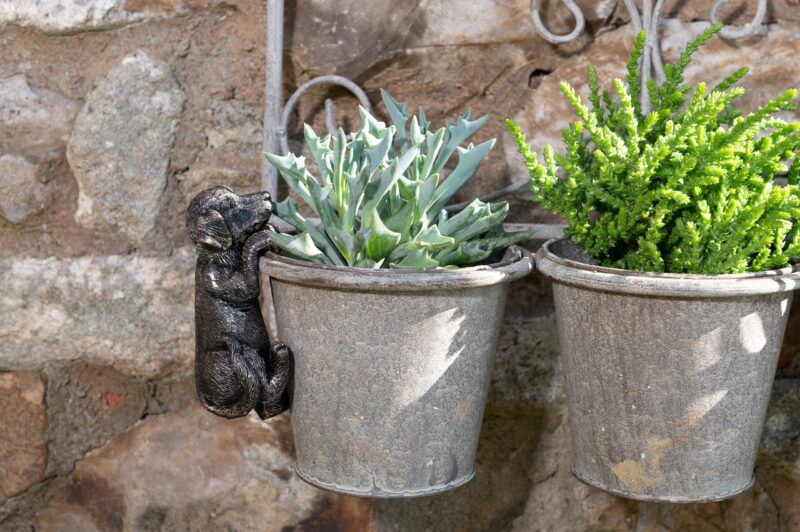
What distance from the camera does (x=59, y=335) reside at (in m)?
1.67

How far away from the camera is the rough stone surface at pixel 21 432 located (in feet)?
5.53

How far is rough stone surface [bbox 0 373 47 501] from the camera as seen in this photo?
1685 mm

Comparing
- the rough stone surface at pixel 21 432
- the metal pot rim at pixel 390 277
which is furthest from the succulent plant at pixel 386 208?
the rough stone surface at pixel 21 432

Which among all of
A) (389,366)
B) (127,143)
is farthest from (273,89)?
(389,366)

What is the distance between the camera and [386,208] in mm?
1442

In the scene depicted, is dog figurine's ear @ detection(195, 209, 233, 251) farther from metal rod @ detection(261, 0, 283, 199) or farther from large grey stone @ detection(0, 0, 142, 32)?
large grey stone @ detection(0, 0, 142, 32)

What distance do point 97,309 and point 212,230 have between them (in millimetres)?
337

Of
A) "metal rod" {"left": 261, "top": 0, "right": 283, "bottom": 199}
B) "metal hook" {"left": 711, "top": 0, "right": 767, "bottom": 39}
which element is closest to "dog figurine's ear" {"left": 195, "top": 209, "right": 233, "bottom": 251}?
"metal rod" {"left": 261, "top": 0, "right": 283, "bottom": 199}

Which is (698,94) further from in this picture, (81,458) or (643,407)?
(81,458)

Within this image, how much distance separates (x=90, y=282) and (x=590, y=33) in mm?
823

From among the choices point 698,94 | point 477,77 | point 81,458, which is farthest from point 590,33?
point 81,458

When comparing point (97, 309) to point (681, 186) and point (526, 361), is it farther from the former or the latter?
point (681, 186)

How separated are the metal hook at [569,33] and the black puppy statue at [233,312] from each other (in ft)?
1.51

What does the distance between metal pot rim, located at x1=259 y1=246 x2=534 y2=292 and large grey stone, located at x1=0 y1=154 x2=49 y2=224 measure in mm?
470
